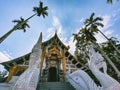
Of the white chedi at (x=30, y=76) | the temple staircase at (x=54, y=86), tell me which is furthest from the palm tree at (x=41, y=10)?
the white chedi at (x=30, y=76)

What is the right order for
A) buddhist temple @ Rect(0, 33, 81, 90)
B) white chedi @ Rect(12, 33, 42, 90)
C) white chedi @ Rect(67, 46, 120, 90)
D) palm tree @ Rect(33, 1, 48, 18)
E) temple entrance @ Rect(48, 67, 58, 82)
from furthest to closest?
palm tree @ Rect(33, 1, 48, 18) < temple entrance @ Rect(48, 67, 58, 82) < buddhist temple @ Rect(0, 33, 81, 90) < white chedi @ Rect(67, 46, 120, 90) < white chedi @ Rect(12, 33, 42, 90)

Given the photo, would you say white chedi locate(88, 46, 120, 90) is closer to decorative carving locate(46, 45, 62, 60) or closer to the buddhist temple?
the buddhist temple

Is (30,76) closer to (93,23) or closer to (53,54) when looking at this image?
(53,54)

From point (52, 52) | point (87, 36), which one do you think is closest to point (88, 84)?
point (52, 52)

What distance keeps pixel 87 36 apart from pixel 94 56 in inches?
683

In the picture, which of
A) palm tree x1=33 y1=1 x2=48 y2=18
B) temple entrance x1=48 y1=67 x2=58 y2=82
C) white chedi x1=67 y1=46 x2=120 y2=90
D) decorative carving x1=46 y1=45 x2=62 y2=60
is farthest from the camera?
palm tree x1=33 y1=1 x2=48 y2=18

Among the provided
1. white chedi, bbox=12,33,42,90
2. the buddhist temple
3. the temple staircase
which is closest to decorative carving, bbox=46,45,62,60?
the buddhist temple

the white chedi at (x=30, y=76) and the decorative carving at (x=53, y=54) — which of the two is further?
the decorative carving at (x=53, y=54)

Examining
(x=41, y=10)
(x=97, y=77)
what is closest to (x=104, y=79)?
(x=97, y=77)

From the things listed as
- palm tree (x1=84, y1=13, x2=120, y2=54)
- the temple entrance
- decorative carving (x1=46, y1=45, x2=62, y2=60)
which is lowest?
the temple entrance

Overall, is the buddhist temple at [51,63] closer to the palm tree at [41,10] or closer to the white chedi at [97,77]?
the palm tree at [41,10]

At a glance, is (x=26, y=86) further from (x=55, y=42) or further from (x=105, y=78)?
(x=55, y=42)

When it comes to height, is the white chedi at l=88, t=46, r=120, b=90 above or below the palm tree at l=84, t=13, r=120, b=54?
below

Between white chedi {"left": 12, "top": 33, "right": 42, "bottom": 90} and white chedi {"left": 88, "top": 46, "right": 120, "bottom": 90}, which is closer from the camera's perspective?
white chedi {"left": 12, "top": 33, "right": 42, "bottom": 90}
